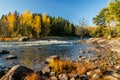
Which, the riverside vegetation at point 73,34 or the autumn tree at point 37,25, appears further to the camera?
the autumn tree at point 37,25

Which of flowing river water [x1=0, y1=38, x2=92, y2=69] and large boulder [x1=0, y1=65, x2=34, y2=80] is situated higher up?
large boulder [x1=0, y1=65, x2=34, y2=80]

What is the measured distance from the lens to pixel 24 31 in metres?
112

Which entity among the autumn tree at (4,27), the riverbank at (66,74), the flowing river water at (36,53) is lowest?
the flowing river water at (36,53)

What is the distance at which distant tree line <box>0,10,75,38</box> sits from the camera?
11218 cm

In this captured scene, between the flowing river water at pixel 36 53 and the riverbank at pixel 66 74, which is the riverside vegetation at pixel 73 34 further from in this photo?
the flowing river water at pixel 36 53

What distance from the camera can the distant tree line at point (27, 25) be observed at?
112 meters

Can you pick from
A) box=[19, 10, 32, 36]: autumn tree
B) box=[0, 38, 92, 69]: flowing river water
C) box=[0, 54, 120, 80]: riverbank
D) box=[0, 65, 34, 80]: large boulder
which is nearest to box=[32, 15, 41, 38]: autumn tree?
box=[19, 10, 32, 36]: autumn tree

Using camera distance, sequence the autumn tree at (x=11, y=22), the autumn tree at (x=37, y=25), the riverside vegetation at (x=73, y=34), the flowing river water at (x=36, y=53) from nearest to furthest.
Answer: the riverside vegetation at (x=73, y=34) → the flowing river water at (x=36, y=53) → the autumn tree at (x=37, y=25) → the autumn tree at (x=11, y=22)

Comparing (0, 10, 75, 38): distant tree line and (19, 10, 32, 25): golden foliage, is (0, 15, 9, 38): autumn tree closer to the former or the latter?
(0, 10, 75, 38): distant tree line

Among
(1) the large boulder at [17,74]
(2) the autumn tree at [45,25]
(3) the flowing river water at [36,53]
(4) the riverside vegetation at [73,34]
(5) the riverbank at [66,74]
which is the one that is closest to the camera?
(5) the riverbank at [66,74]

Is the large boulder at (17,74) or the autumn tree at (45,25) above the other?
the autumn tree at (45,25)

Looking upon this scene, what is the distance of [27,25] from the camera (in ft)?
366

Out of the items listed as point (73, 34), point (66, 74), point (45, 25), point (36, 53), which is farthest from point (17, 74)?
point (73, 34)

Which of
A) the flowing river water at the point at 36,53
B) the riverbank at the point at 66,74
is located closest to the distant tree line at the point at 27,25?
the flowing river water at the point at 36,53
